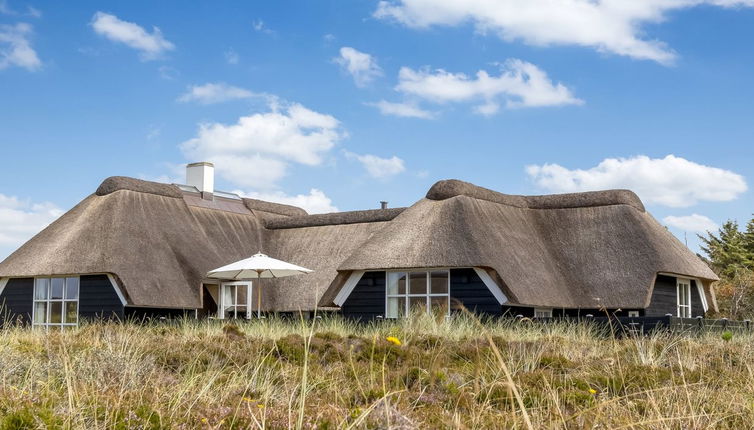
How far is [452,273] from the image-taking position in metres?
20.2

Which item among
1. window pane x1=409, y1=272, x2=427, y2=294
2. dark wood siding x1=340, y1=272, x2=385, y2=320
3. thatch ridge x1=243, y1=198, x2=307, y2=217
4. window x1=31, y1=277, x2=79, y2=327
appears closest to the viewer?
window pane x1=409, y1=272, x2=427, y2=294

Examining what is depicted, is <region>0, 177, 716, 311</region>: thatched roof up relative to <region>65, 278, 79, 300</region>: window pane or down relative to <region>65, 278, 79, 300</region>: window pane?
up

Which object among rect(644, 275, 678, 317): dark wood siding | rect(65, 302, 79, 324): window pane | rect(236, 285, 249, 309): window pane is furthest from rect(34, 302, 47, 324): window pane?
rect(644, 275, 678, 317): dark wood siding

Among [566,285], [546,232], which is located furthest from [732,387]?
[546,232]

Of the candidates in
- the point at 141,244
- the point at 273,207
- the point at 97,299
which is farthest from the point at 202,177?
the point at 97,299

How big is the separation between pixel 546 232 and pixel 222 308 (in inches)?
348

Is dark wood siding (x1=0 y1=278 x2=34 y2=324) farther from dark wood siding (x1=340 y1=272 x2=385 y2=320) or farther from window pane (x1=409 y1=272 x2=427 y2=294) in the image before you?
window pane (x1=409 y1=272 x2=427 y2=294)

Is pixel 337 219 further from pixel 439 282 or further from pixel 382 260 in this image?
pixel 439 282

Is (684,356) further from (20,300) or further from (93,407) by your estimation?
(20,300)

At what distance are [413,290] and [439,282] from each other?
719 millimetres

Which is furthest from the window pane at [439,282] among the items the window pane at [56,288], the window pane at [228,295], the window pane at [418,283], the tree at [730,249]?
the tree at [730,249]

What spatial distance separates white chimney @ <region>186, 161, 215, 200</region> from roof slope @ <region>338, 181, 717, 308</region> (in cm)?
785

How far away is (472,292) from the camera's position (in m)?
20.0

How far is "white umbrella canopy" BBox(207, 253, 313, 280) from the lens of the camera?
20391 millimetres
